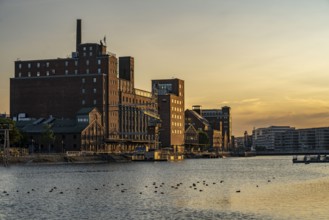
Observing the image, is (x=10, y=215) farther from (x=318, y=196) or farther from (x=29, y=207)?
(x=318, y=196)

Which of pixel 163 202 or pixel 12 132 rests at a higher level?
pixel 12 132

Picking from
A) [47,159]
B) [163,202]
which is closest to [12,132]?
[47,159]

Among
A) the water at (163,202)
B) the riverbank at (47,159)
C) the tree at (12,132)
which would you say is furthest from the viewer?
the tree at (12,132)

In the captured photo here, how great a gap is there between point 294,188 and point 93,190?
25.2 metres

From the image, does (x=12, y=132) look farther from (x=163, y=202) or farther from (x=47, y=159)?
(x=163, y=202)

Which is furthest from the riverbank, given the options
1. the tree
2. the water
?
the water

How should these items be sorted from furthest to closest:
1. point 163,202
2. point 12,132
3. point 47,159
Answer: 1. point 12,132
2. point 47,159
3. point 163,202

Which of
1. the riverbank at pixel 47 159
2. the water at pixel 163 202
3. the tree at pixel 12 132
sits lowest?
the water at pixel 163 202

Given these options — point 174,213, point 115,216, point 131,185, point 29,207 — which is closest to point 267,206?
point 174,213

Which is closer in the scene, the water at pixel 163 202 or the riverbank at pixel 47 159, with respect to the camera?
the water at pixel 163 202

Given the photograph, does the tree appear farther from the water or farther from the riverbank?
the water

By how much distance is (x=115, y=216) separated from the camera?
52.7 metres

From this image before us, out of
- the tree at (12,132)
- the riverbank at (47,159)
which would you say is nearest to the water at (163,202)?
the riverbank at (47,159)

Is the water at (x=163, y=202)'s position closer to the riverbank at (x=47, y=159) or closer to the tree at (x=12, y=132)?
the riverbank at (x=47, y=159)
